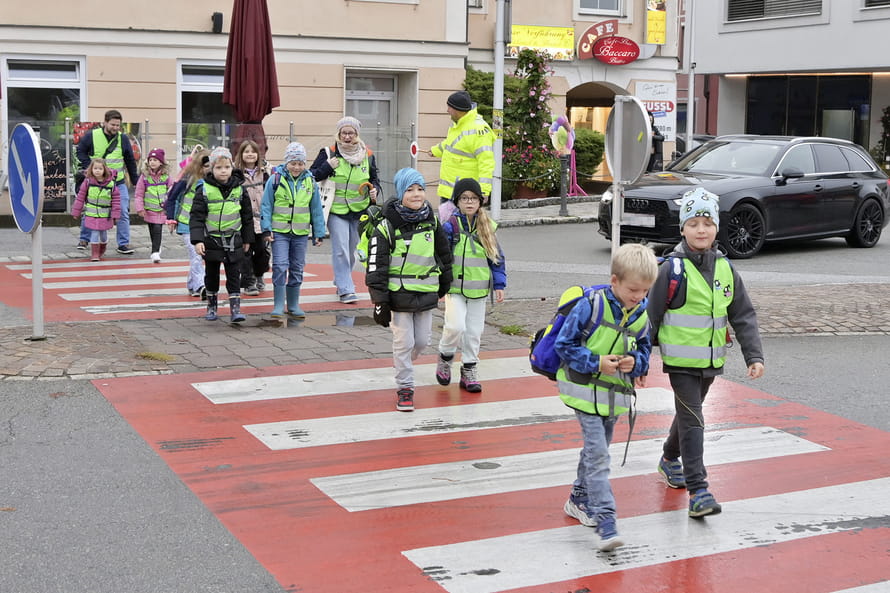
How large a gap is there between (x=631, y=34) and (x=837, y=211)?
41.5 feet

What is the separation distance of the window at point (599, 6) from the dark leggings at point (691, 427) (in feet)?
77.5

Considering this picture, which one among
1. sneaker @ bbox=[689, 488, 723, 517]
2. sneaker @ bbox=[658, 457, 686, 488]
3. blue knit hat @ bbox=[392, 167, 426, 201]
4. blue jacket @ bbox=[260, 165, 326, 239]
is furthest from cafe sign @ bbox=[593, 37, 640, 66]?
sneaker @ bbox=[689, 488, 723, 517]

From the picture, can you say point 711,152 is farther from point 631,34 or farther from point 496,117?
point 631,34

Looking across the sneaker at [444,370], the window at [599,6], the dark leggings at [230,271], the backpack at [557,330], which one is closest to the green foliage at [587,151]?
the window at [599,6]

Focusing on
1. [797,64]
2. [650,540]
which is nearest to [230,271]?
[650,540]

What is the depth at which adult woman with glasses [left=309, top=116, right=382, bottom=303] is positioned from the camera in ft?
38.8

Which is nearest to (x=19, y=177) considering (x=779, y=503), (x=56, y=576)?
(x=56, y=576)

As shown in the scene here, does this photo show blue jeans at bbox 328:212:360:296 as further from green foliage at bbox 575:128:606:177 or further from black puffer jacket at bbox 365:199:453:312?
green foliage at bbox 575:128:606:177

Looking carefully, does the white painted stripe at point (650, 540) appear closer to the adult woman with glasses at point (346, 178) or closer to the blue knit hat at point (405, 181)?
the blue knit hat at point (405, 181)

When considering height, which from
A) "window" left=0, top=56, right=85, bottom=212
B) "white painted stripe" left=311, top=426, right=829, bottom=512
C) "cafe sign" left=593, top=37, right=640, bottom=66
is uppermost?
"cafe sign" left=593, top=37, right=640, bottom=66

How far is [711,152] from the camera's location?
706 inches

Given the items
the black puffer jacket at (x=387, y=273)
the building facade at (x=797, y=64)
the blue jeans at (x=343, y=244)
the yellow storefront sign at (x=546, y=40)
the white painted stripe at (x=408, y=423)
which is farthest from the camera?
the building facade at (x=797, y=64)

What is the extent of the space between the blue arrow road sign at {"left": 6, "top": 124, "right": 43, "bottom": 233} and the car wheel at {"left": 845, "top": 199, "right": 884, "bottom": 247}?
42.4ft

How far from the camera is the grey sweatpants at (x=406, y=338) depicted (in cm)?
791
